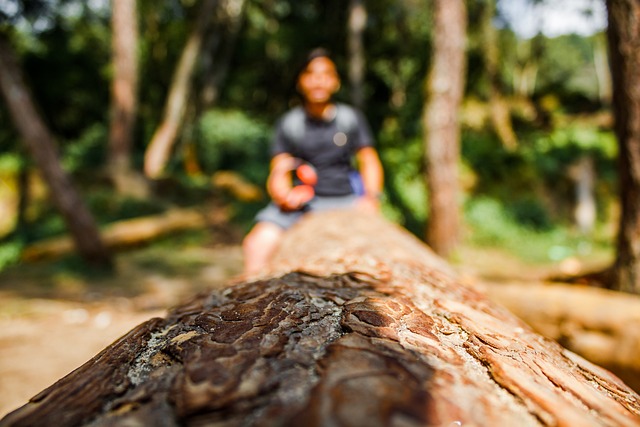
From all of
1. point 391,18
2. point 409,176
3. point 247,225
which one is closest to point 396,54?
point 391,18

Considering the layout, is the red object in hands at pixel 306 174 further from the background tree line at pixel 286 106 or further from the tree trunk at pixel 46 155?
the tree trunk at pixel 46 155

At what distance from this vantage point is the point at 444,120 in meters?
4.88

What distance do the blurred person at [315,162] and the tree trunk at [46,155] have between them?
373cm

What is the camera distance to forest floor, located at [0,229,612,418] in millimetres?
2721

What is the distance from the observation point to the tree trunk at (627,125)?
2125mm

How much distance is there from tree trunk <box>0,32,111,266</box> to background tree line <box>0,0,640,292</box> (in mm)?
21

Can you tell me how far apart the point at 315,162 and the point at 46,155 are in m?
4.07

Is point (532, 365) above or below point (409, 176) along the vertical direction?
above

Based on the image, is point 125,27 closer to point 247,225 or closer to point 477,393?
point 247,225

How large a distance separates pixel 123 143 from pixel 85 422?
904 centimetres

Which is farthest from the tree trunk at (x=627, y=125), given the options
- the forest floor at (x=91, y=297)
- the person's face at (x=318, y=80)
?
the person's face at (x=318, y=80)

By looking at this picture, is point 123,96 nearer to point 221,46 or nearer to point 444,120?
point 444,120

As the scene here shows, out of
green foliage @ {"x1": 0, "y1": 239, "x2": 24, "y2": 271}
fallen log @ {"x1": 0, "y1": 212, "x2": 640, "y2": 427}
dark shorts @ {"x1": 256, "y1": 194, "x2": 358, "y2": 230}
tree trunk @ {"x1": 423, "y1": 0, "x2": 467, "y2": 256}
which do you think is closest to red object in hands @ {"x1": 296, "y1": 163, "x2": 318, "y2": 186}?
dark shorts @ {"x1": 256, "y1": 194, "x2": 358, "y2": 230}

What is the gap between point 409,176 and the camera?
830 cm
